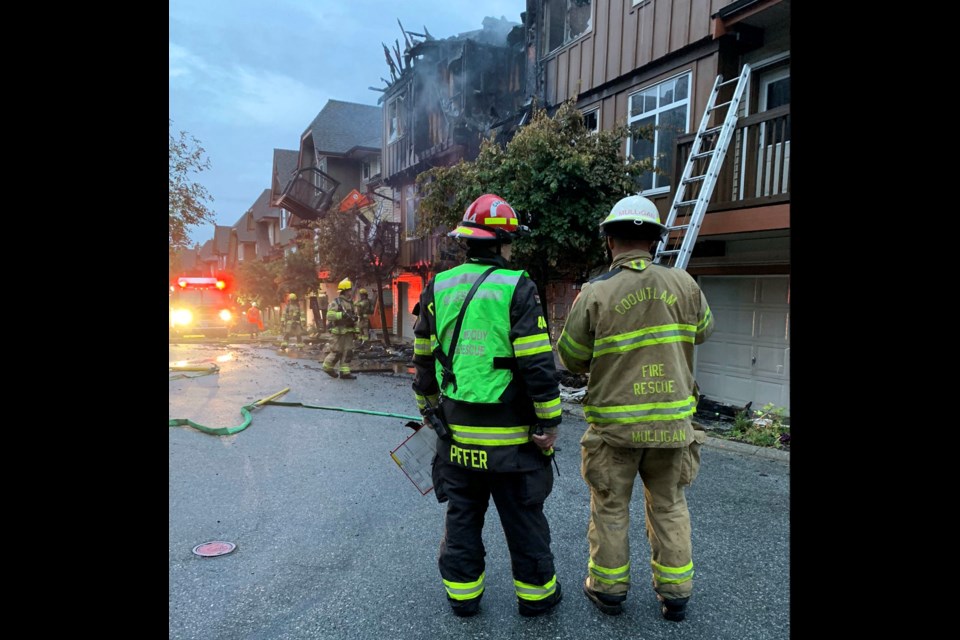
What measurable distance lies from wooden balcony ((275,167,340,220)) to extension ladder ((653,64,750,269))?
20284 mm

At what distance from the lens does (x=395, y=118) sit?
1961cm

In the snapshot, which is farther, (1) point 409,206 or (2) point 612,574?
(1) point 409,206

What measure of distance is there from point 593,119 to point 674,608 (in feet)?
30.6

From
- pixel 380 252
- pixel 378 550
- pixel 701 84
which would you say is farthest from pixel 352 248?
pixel 378 550

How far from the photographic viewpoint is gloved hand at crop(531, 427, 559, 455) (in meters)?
2.61

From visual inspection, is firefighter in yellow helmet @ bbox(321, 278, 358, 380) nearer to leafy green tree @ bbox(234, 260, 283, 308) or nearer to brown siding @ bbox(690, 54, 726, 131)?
brown siding @ bbox(690, 54, 726, 131)

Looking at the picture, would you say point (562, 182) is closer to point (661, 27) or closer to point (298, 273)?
point (661, 27)

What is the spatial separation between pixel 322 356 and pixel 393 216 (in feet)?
22.9

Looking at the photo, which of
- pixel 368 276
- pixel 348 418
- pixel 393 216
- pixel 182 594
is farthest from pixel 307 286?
pixel 182 594

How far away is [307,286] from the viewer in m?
23.2

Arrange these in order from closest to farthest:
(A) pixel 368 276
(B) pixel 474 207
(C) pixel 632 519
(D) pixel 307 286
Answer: (B) pixel 474 207
(C) pixel 632 519
(A) pixel 368 276
(D) pixel 307 286

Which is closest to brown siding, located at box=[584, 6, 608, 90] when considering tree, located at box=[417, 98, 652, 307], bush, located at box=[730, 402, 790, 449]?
tree, located at box=[417, 98, 652, 307]
